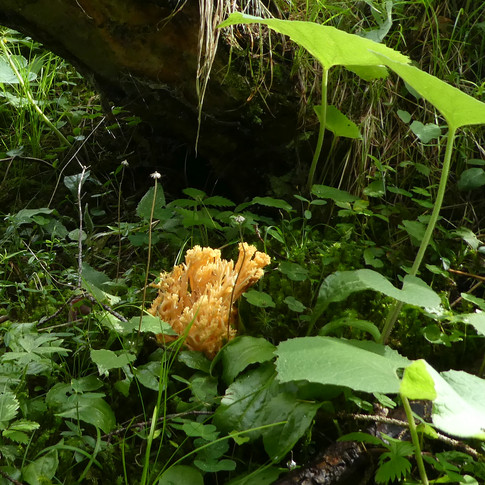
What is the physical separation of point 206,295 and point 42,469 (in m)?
0.71

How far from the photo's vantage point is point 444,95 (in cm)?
153

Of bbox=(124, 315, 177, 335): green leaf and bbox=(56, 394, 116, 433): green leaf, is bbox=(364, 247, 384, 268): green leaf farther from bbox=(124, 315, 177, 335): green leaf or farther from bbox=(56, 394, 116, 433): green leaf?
bbox=(56, 394, 116, 433): green leaf

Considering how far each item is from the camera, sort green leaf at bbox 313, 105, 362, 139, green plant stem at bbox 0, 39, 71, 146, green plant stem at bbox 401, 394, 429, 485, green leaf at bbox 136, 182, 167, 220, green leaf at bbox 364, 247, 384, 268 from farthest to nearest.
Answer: green plant stem at bbox 0, 39, 71, 146, green leaf at bbox 313, 105, 362, 139, green leaf at bbox 136, 182, 167, 220, green leaf at bbox 364, 247, 384, 268, green plant stem at bbox 401, 394, 429, 485

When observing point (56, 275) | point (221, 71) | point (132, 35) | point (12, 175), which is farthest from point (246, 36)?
point (12, 175)

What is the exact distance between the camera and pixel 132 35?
7.73ft

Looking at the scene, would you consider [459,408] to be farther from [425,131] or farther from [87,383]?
[425,131]

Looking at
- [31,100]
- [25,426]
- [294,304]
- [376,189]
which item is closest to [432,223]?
[294,304]

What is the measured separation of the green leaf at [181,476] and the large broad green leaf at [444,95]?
46.3 inches

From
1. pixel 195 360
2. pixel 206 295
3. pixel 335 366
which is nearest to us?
pixel 335 366

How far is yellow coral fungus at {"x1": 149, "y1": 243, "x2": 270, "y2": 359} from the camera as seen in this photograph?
1.80m

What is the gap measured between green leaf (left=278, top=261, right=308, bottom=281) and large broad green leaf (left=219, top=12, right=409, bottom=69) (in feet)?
2.55

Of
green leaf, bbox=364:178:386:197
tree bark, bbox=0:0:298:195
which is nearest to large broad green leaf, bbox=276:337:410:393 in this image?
green leaf, bbox=364:178:386:197

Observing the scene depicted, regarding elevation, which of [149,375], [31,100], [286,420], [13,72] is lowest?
[149,375]

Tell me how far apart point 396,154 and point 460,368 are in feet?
3.60
